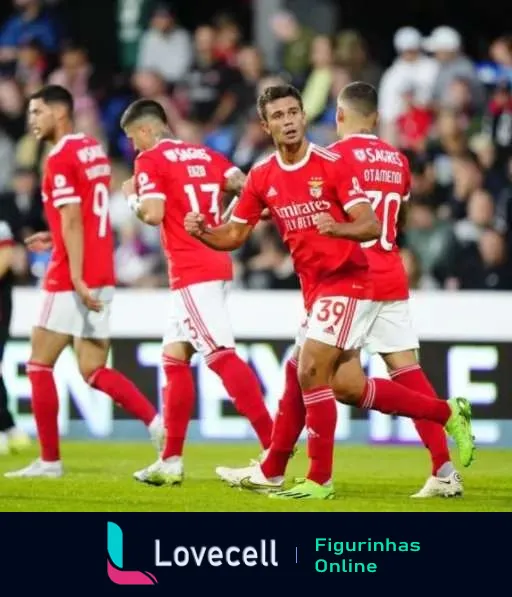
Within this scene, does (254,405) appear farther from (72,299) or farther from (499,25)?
(499,25)

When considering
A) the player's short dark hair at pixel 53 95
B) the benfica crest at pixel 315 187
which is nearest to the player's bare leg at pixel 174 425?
the benfica crest at pixel 315 187

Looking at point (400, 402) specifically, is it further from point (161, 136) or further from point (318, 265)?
point (161, 136)

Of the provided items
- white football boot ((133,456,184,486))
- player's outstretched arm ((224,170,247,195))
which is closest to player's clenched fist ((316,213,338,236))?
player's outstretched arm ((224,170,247,195))

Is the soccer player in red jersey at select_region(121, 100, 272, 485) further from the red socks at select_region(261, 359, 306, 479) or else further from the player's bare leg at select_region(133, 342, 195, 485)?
the red socks at select_region(261, 359, 306, 479)

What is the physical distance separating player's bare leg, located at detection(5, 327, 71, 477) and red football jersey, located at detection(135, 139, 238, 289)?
3.31 feet

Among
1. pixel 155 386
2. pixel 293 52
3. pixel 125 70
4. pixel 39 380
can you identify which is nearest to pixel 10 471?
pixel 39 380

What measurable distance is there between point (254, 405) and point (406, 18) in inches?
395

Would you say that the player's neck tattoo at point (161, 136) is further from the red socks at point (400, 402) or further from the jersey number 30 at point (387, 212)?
the red socks at point (400, 402)

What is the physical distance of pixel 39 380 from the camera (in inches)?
427

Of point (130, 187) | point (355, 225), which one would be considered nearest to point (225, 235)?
point (355, 225)

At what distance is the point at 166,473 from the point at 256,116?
7.57 metres

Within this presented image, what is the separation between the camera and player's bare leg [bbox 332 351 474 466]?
30.1ft

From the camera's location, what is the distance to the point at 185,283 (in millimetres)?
10227
